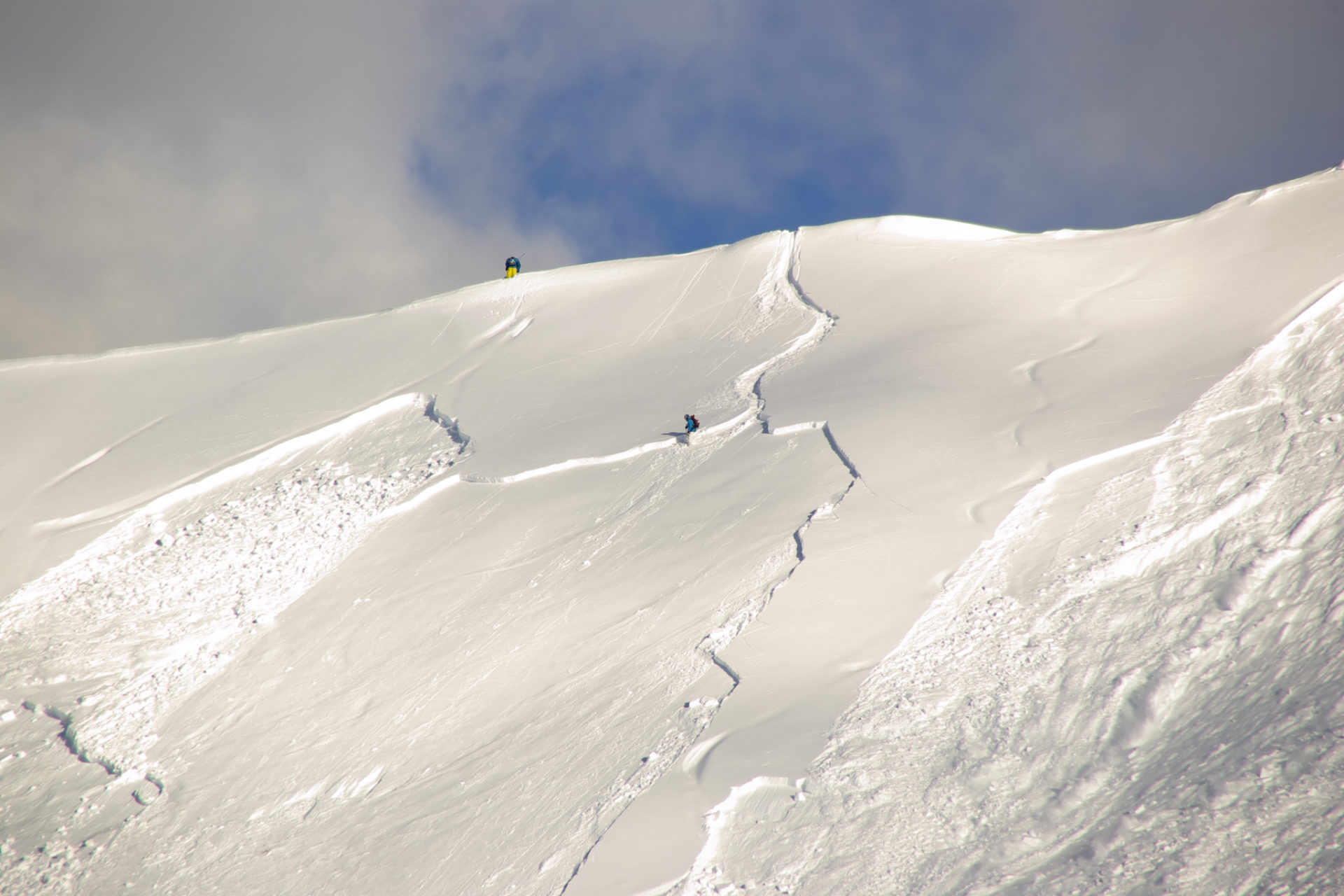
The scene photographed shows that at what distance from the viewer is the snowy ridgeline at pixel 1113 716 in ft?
13.3

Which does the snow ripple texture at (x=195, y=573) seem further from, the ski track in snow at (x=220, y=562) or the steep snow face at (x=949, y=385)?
the steep snow face at (x=949, y=385)

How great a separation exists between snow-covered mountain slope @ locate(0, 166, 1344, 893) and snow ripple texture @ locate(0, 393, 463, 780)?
0.04 m

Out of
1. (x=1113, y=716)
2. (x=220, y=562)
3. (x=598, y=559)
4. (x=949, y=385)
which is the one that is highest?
(x=220, y=562)

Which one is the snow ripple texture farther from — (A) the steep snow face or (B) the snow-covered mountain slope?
(A) the steep snow face

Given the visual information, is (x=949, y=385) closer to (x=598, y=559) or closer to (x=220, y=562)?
(x=598, y=559)

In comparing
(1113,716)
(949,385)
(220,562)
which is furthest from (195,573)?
(1113,716)

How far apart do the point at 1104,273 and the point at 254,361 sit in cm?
1066

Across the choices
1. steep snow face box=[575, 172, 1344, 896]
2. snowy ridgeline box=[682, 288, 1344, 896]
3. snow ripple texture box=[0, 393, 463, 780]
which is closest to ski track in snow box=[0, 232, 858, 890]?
snow ripple texture box=[0, 393, 463, 780]

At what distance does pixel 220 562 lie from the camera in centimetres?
902

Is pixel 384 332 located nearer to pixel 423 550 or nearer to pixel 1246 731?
pixel 423 550

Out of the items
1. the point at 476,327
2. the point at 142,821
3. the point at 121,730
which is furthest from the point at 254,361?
the point at 142,821

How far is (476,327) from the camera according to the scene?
13.0 metres

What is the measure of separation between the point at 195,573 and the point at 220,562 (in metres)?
0.24

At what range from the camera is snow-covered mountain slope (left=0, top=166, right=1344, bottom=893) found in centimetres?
523
